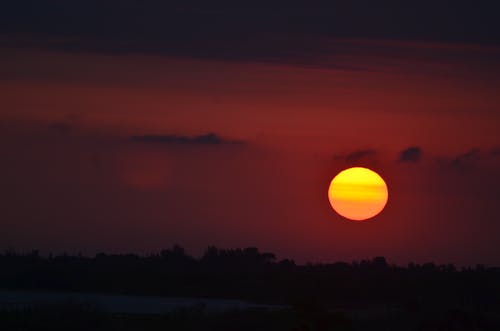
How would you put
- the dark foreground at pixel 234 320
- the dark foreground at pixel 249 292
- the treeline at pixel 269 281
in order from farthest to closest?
1. the treeline at pixel 269 281
2. the dark foreground at pixel 249 292
3. the dark foreground at pixel 234 320

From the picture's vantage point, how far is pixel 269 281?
178 feet

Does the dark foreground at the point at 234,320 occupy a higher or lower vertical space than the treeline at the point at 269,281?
lower

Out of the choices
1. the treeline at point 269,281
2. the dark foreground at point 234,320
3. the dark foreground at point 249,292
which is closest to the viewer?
the dark foreground at point 234,320

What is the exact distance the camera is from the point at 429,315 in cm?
3559

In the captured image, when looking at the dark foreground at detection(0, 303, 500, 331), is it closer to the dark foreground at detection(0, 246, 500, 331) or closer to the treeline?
the dark foreground at detection(0, 246, 500, 331)

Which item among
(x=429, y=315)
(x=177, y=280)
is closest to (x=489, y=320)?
(x=429, y=315)

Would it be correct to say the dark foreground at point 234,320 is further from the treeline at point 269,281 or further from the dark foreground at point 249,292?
the treeline at point 269,281

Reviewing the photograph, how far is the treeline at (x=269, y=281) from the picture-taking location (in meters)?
50.0

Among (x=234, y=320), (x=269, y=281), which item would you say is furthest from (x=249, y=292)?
(x=234, y=320)

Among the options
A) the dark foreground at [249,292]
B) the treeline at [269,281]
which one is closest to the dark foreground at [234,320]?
the dark foreground at [249,292]

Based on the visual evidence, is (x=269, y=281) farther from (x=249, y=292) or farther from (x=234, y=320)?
(x=234, y=320)

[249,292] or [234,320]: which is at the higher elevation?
[249,292]

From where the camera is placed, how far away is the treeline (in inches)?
1968

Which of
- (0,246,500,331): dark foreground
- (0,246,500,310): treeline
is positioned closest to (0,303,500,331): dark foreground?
(0,246,500,331): dark foreground
